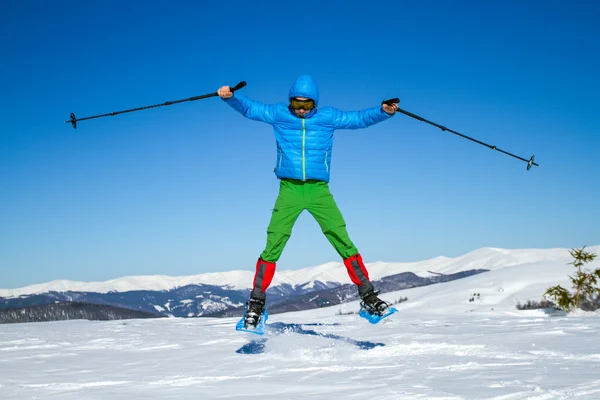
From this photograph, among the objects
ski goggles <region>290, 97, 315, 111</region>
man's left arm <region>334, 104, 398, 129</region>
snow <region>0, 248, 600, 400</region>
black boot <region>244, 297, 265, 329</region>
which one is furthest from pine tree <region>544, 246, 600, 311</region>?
ski goggles <region>290, 97, 315, 111</region>

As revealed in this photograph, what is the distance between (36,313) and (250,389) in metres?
18.1

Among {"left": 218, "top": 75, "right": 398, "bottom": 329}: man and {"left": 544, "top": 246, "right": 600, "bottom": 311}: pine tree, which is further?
{"left": 544, "top": 246, "right": 600, "bottom": 311}: pine tree

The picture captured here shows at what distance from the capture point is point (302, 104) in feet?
20.0

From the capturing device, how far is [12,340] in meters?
7.24

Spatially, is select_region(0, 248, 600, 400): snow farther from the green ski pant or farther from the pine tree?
the pine tree

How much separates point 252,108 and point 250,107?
3cm

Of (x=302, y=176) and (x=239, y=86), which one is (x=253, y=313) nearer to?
(x=302, y=176)

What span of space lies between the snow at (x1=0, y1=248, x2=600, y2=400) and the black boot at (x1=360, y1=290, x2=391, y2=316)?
1.12 ft

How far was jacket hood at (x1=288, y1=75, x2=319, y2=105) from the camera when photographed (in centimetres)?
602

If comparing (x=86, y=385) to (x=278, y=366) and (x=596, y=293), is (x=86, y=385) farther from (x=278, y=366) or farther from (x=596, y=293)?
(x=596, y=293)

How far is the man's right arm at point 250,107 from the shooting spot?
245 inches

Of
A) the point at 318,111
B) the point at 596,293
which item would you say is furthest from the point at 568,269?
the point at 318,111

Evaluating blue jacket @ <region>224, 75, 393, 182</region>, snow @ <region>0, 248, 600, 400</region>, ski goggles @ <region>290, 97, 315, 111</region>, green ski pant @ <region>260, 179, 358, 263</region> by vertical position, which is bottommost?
snow @ <region>0, 248, 600, 400</region>

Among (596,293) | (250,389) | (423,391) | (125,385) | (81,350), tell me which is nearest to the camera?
(423,391)
